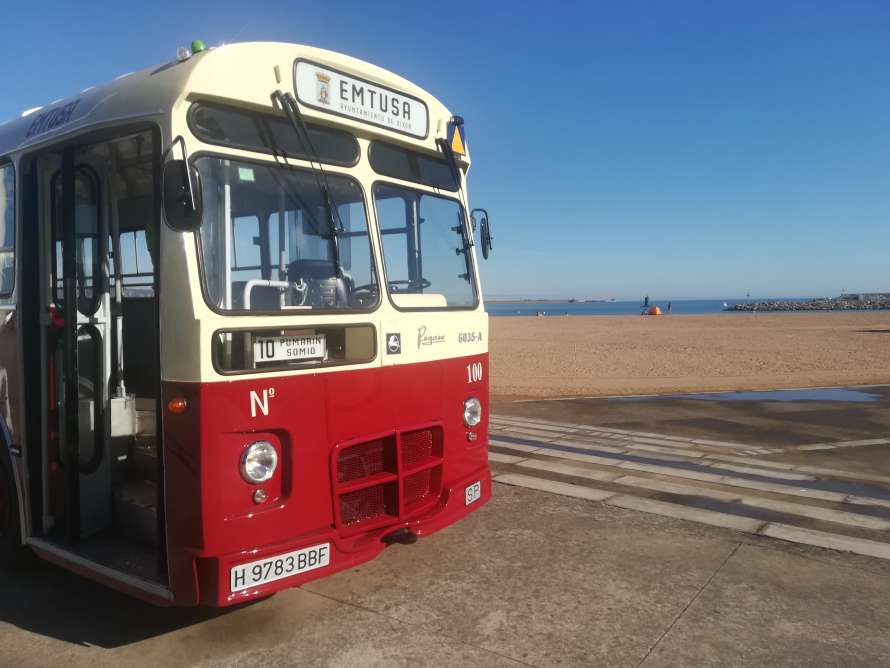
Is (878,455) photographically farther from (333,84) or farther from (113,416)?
(113,416)

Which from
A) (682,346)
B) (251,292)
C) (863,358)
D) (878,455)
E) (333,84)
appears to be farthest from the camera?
(682,346)

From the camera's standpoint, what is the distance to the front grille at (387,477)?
4.11 meters

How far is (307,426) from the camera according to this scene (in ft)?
12.5

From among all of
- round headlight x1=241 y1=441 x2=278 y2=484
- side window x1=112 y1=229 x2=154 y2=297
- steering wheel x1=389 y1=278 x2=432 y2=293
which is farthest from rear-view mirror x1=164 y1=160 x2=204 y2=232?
side window x1=112 y1=229 x2=154 y2=297

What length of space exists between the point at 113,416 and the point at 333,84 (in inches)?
105

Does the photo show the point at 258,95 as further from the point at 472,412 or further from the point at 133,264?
the point at 472,412

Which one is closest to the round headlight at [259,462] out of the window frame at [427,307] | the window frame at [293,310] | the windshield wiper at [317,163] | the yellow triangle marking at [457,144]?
the window frame at [293,310]

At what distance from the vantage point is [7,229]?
4668 millimetres

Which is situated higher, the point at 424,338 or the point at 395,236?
the point at 395,236

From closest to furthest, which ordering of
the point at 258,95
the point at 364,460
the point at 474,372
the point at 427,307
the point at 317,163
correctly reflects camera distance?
the point at 258,95 < the point at 317,163 < the point at 364,460 < the point at 427,307 < the point at 474,372

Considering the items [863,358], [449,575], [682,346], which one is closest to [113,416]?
[449,575]

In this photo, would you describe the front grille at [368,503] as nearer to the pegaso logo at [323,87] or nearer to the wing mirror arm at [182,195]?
the wing mirror arm at [182,195]

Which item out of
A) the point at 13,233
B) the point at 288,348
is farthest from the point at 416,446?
the point at 13,233

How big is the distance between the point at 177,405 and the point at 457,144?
286 cm
